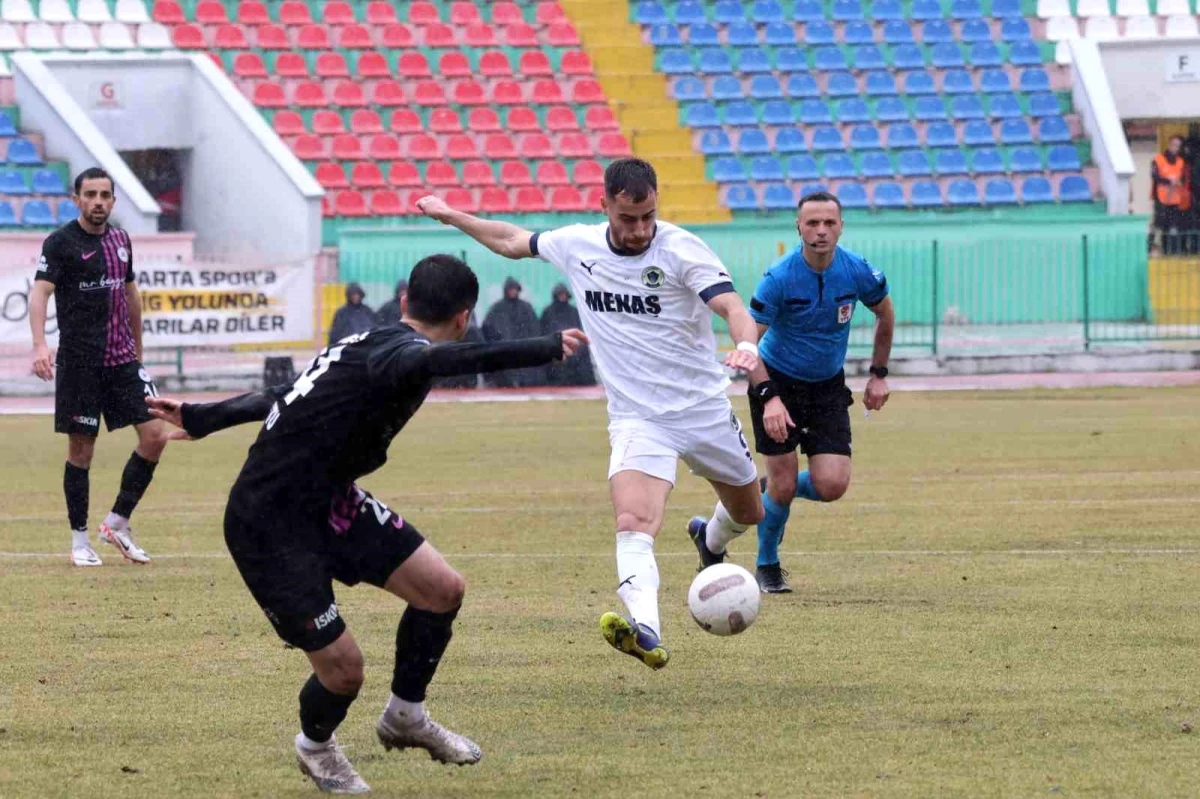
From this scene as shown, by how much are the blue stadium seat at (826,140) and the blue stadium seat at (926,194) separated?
149 cm

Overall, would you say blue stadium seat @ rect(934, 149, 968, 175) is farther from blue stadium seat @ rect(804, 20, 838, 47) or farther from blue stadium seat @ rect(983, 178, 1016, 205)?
blue stadium seat @ rect(804, 20, 838, 47)

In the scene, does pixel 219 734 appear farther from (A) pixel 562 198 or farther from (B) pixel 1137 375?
(A) pixel 562 198

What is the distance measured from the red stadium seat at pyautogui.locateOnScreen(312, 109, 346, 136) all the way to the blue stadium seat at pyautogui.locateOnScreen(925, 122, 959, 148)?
32.2 ft

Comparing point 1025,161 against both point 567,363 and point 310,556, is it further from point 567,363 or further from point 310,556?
point 310,556

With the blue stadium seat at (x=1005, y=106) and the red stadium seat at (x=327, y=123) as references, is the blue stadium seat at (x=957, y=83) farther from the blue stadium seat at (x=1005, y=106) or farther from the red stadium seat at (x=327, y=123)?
the red stadium seat at (x=327, y=123)

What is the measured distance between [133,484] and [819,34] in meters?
25.6

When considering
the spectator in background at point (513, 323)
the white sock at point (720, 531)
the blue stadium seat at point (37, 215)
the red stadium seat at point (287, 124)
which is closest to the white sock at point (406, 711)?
the white sock at point (720, 531)

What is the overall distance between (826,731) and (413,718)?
141 cm

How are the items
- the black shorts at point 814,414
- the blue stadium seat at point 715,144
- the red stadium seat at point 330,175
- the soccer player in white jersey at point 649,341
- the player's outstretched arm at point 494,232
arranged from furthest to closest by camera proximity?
1. the blue stadium seat at point 715,144
2. the red stadium seat at point 330,175
3. the black shorts at point 814,414
4. the player's outstretched arm at point 494,232
5. the soccer player in white jersey at point 649,341

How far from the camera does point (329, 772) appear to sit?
5.93 metres

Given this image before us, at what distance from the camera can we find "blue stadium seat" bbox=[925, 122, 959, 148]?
111 feet

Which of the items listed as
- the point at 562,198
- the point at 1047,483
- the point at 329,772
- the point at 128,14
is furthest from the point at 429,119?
the point at 329,772

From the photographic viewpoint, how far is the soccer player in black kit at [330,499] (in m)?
5.82

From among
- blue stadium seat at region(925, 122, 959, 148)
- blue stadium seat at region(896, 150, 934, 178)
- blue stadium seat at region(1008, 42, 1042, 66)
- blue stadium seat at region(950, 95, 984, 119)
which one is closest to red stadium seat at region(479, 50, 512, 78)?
blue stadium seat at region(896, 150, 934, 178)
